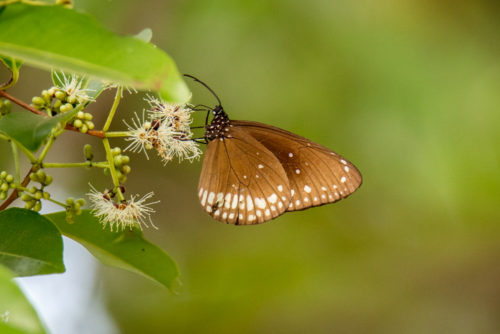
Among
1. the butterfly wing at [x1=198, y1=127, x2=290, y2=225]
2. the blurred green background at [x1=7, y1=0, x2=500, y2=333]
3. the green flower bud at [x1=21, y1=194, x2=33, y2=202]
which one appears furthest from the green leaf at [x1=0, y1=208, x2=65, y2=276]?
the blurred green background at [x1=7, y1=0, x2=500, y2=333]

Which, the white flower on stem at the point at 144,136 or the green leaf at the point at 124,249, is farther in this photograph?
the white flower on stem at the point at 144,136

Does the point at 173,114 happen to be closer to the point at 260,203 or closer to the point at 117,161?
the point at 117,161

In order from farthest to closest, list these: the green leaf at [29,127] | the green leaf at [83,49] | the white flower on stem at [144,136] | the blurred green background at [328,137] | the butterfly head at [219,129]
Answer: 1. the blurred green background at [328,137]
2. the butterfly head at [219,129]
3. the white flower on stem at [144,136]
4. the green leaf at [29,127]
5. the green leaf at [83,49]

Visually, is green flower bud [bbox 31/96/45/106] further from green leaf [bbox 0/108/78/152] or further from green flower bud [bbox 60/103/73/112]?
green leaf [bbox 0/108/78/152]

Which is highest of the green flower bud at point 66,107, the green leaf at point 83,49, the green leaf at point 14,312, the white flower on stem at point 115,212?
the green leaf at point 83,49

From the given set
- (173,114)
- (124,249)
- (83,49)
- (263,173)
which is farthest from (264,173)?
(83,49)

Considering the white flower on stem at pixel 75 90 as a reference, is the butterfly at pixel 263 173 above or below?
below

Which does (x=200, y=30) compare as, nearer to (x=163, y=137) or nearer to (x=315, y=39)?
(x=315, y=39)

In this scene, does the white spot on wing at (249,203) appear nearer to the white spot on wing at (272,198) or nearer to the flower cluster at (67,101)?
the white spot on wing at (272,198)

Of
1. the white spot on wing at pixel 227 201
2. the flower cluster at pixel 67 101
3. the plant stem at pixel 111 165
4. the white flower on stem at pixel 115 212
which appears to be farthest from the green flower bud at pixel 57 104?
the white spot on wing at pixel 227 201
